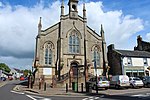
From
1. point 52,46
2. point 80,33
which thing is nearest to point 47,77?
point 52,46

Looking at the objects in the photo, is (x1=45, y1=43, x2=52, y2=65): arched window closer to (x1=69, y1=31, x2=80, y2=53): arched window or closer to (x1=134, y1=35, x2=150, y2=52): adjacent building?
(x1=69, y1=31, x2=80, y2=53): arched window

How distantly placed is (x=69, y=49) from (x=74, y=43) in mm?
1689

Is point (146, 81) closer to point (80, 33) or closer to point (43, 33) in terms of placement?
point (80, 33)

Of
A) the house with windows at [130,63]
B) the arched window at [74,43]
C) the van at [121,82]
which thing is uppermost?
the arched window at [74,43]

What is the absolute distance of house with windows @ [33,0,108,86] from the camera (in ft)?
103

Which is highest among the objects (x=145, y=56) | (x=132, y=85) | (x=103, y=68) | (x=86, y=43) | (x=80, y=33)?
(x=80, y=33)

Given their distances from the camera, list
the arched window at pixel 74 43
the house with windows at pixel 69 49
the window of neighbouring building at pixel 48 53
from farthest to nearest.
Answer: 1. the arched window at pixel 74 43
2. the window of neighbouring building at pixel 48 53
3. the house with windows at pixel 69 49

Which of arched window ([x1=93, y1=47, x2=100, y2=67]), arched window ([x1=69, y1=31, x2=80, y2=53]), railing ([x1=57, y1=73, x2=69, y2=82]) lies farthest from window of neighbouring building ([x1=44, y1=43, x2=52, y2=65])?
arched window ([x1=93, y1=47, x2=100, y2=67])

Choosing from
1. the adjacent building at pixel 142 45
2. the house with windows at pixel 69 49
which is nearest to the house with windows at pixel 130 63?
the house with windows at pixel 69 49

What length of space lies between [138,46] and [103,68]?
1560 centimetres

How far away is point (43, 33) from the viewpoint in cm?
3291

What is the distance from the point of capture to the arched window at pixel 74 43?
33750 millimetres

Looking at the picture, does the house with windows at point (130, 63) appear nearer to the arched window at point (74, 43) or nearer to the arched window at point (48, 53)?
the arched window at point (74, 43)

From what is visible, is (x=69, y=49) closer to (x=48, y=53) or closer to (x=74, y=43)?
(x=74, y=43)
